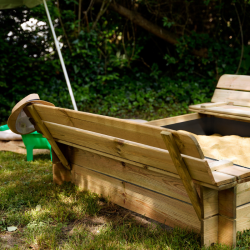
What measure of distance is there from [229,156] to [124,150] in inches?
39.9

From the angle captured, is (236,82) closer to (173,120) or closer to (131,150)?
(173,120)

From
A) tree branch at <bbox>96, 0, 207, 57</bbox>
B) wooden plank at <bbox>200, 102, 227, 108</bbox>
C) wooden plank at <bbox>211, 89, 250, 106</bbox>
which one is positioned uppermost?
tree branch at <bbox>96, 0, 207, 57</bbox>

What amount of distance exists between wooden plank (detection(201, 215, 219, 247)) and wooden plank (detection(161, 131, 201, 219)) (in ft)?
0.20

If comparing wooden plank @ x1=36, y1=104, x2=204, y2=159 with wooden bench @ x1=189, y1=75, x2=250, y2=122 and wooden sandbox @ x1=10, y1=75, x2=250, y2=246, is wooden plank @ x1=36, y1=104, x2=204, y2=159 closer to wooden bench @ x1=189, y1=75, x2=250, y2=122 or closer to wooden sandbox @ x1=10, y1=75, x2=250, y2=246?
wooden sandbox @ x1=10, y1=75, x2=250, y2=246

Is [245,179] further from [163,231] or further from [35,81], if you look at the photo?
[35,81]

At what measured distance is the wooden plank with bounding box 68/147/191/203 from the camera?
6.21 feet

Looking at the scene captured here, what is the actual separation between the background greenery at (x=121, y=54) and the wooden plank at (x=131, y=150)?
355 centimetres

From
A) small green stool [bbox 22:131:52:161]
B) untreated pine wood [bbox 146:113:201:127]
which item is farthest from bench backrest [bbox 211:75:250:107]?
small green stool [bbox 22:131:52:161]

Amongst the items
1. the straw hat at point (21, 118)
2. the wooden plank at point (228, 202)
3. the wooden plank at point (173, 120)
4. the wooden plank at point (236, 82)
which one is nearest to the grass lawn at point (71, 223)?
the wooden plank at point (228, 202)

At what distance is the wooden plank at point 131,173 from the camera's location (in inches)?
74.5

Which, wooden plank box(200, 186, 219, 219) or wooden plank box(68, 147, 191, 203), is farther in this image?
wooden plank box(68, 147, 191, 203)

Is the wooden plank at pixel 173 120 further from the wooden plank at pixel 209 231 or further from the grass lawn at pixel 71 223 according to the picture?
the wooden plank at pixel 209 231

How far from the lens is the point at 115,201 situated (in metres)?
2.40

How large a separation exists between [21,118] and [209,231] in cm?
167
